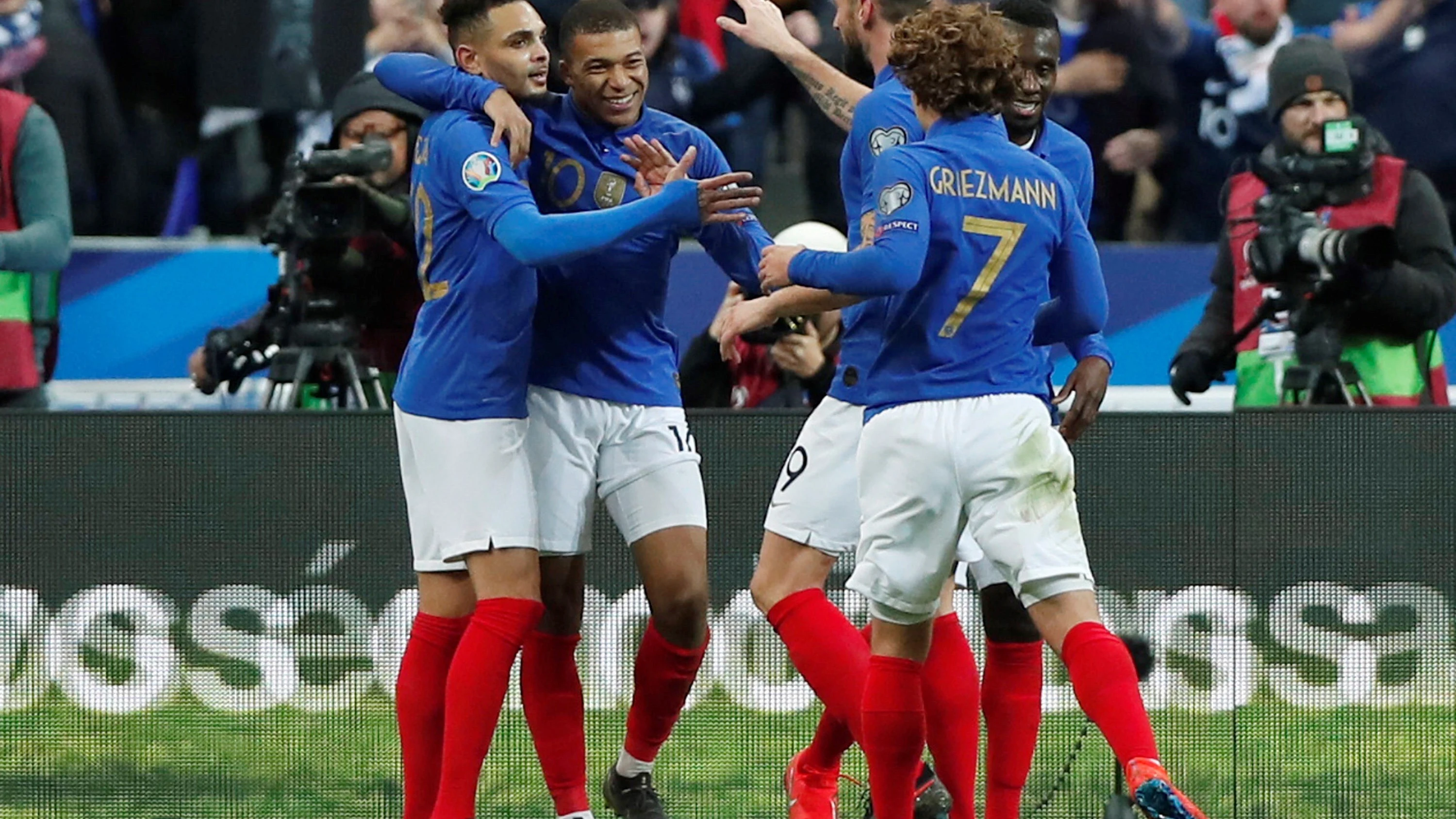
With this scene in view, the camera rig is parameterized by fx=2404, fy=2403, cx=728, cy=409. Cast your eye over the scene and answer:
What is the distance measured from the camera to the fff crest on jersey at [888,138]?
5.07 m

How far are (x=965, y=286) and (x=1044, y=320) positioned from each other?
45 cm

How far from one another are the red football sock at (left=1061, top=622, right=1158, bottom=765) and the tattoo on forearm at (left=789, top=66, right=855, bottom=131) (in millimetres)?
1465

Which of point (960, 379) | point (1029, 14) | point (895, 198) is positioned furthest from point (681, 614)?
point (1029, 14)

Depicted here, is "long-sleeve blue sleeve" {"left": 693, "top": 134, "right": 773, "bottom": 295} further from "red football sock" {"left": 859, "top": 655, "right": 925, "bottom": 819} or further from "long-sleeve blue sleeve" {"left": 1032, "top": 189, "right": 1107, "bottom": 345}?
"red football sock" {"left": 859, "top": 655, "right": 925, "bottom": 819}

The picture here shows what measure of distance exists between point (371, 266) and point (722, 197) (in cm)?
264

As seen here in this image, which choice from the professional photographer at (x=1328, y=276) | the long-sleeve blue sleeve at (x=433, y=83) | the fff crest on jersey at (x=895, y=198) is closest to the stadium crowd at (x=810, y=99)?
the professional photographer at (x=1328, y=276)

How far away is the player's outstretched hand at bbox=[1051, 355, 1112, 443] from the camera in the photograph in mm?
5168

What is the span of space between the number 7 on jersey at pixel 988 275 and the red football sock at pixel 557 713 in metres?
1.23

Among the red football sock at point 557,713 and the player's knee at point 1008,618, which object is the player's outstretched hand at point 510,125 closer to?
the red football sock at point 557,713

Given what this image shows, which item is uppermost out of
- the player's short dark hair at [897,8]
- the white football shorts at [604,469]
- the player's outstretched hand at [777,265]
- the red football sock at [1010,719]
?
the player's short dark hair at [897,8]

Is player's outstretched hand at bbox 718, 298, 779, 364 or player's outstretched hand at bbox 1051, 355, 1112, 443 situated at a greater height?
player's outstretched hand at bbox 718, 298, 779, 364

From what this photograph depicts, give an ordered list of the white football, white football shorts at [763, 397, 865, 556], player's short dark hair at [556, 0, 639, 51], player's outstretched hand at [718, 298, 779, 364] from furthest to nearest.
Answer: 1. the white football
2. white football shorts at [763, 397, 865, 556]
3. player's short dark hair at [556, 0, 639, 51]
4. player's outstretched hand at [718, 298, 779, 364]

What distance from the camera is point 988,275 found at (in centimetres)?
475

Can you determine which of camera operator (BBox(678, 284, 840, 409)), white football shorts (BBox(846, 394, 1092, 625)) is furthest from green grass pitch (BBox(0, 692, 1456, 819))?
camera operator (BBox(678, 284, 840, 409))
